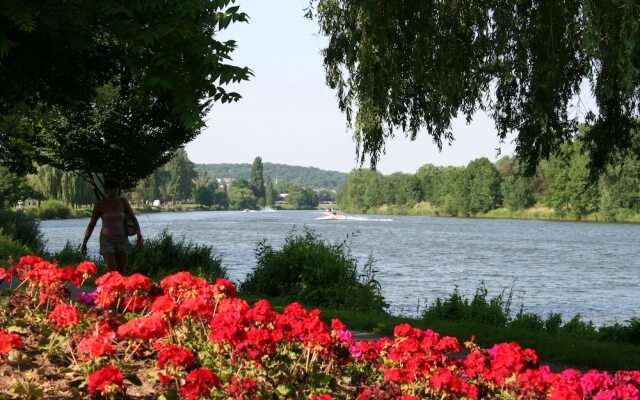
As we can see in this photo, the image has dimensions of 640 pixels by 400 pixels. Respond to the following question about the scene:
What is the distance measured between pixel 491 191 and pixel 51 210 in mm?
72591

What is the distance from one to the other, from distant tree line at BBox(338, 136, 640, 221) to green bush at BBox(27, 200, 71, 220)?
138 ft

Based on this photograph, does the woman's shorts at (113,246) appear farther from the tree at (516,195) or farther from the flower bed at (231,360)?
the tree at (516,195)

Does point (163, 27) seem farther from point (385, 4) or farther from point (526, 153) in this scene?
point (526, 153)

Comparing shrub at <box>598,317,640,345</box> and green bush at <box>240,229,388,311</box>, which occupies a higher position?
green bush at <box>240,229,388,311</box>

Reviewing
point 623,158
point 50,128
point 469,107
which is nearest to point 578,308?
point 623,158

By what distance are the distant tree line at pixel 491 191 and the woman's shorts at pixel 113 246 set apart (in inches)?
1532

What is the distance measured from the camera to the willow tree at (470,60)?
8.10 m

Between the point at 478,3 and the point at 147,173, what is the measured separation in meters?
18.6

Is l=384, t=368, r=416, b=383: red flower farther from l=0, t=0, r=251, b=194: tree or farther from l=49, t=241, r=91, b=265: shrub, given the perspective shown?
l=49, t=241, r=91, b=265: shrub

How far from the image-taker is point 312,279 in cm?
1584

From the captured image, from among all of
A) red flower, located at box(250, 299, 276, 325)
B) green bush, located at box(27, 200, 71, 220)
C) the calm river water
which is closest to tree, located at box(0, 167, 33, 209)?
the calm river water

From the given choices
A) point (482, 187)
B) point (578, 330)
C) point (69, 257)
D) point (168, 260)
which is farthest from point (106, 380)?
point (482, 187)

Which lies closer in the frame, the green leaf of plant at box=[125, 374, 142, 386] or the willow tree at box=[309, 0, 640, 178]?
the green leaf of plant at box=[125, 374, 142, 386]

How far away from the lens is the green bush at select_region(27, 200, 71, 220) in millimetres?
82438
